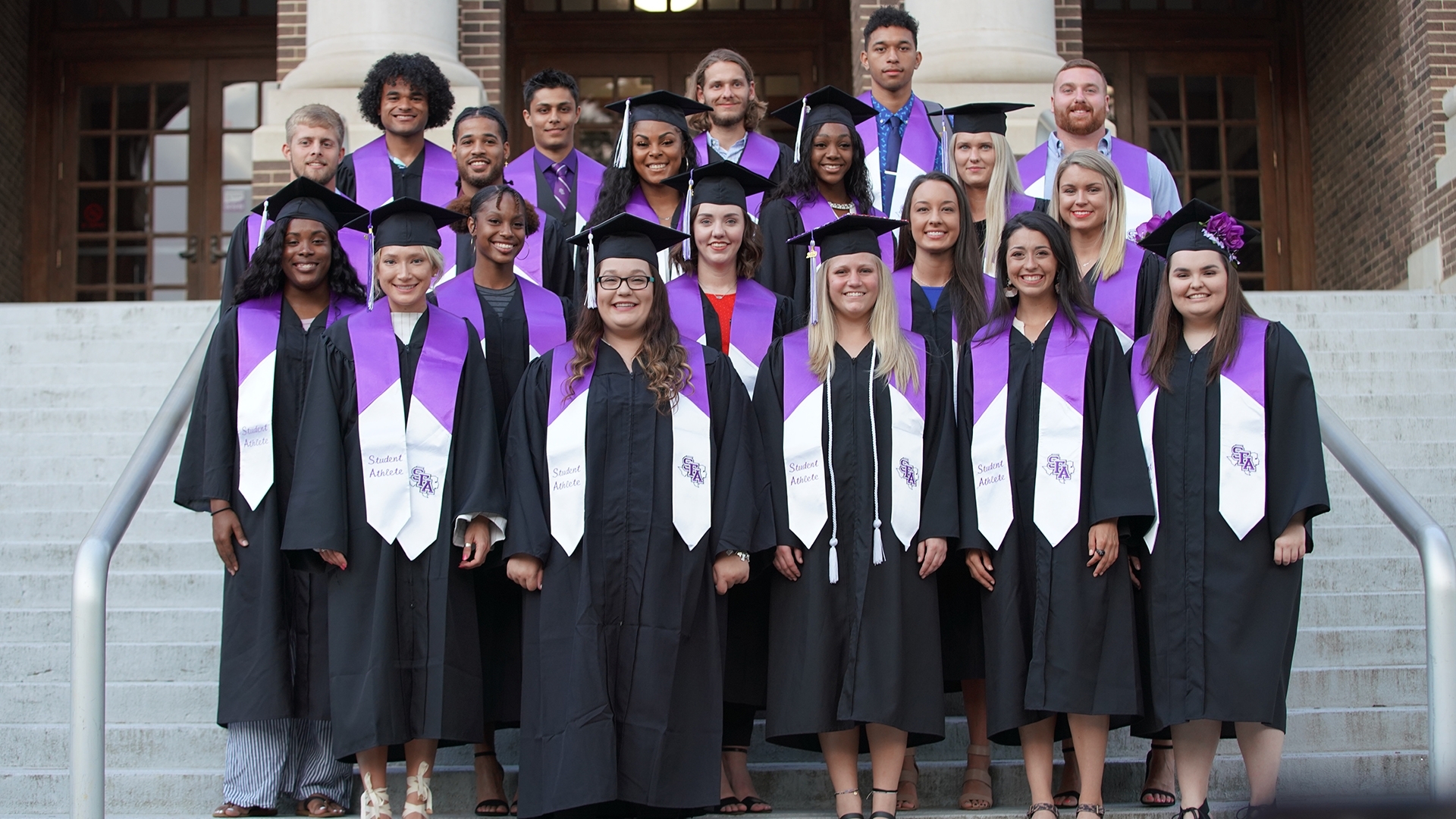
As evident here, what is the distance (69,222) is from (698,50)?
5116mm

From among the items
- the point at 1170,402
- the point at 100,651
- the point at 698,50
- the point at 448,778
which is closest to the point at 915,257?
the point at 1170,402

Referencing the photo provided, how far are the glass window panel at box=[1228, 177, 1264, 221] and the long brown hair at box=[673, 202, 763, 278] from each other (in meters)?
8.26

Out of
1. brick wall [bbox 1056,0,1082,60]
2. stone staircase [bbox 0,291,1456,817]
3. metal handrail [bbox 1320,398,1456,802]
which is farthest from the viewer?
brick wall [bbox 1056,0,1082,60]

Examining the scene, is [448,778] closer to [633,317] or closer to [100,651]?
[100,651]

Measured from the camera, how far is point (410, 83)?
255 inches

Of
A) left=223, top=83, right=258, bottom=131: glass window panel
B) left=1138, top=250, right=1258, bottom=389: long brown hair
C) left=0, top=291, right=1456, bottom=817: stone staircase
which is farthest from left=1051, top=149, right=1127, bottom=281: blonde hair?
left=223, top=83, right=258, bottom=131: glass window panel

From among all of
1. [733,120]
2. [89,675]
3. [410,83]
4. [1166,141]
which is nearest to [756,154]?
[733,120]

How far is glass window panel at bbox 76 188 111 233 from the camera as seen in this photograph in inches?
489

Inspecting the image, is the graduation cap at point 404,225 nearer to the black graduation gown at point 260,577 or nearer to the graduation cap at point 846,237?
the black graduation gown at point 260,577

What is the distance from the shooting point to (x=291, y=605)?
189 inches

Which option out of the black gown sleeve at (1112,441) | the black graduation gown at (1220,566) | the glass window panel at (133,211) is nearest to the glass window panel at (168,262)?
the glass window panel at (133,211)

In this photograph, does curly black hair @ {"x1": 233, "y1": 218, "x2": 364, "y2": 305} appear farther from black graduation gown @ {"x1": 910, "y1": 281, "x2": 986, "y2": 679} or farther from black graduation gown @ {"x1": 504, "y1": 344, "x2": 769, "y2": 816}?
black graduation gown @ {"x1": 910, "y1": 281, "x2": 986, "y2": 679}

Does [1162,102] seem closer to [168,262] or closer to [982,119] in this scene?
[982,119]

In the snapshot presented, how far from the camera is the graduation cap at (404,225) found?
15.9 ft
